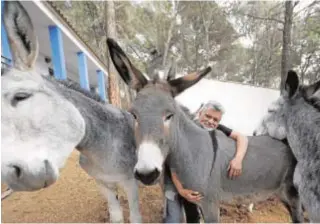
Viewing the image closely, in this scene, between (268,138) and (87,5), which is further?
(87,5)

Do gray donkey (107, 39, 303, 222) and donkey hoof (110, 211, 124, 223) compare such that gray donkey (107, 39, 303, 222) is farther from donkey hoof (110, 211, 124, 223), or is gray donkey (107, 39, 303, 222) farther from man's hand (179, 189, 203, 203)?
donkey hoof (110, 211, 124, 223)

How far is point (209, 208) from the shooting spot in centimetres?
188

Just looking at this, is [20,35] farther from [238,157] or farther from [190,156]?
[238,157]

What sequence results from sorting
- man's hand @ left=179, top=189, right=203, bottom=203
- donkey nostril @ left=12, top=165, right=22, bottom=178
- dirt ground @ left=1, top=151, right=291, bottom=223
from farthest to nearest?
dirt ground @ left=1, top=151, right=291, bottom=223 < man's hand @ left=179, top=189, right=203, bottom=203 < donkey nostril @ left=12, top=165, right=22, bottom=178

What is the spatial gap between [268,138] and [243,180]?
45cm

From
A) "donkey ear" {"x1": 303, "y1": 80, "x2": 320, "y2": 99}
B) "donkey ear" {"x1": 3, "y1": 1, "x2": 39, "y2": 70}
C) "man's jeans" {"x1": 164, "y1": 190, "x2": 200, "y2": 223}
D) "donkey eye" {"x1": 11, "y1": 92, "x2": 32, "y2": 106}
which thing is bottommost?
"man's jeans" {"x1": 164, "y1": 190, "x2": 200, "y2": 223}

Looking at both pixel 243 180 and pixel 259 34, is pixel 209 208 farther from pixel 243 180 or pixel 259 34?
pixel 259 34

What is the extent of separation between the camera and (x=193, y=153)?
1.93 metres

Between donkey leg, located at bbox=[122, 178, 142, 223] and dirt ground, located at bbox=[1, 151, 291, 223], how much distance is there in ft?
3.36

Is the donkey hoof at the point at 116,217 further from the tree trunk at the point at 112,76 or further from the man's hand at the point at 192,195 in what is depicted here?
the tree trunk at the point at 112,76

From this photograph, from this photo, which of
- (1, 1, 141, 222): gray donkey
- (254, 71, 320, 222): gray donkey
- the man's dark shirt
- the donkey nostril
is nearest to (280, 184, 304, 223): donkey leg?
(254, 71, 320, 222): gray donkey

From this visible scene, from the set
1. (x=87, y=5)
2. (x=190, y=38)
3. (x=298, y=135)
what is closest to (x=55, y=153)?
(x=298, y=135)

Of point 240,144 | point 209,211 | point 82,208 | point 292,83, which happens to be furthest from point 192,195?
point 82,208

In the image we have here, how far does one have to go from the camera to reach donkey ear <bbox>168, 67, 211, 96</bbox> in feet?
5.86
